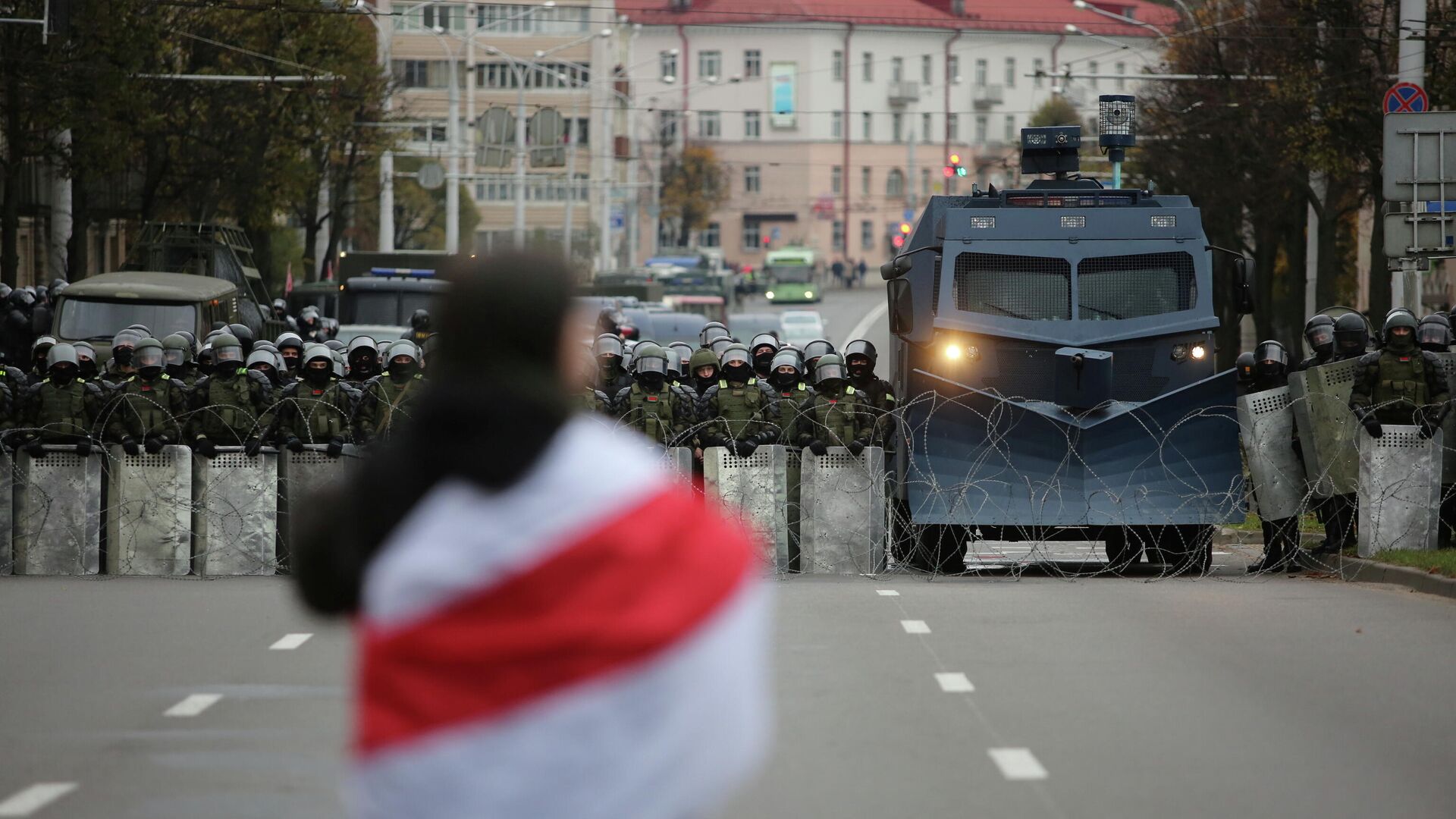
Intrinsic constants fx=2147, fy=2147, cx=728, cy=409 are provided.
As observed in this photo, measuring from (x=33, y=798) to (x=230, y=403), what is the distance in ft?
33.0

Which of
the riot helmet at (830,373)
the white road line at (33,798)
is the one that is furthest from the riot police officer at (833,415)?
the white road line at (33,798)

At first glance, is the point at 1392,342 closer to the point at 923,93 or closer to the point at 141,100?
the point at 141,100

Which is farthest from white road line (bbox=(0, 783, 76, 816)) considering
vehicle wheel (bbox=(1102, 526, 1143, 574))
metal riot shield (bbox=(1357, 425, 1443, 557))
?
metal riot shield (bbox=(1357, 425, 1443, 557))

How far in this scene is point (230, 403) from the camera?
57.0ft

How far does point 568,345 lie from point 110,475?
13.2 m

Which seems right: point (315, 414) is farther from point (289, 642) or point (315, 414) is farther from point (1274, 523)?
point (1274, 523)

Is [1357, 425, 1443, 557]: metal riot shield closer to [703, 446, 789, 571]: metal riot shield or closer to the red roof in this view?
[703, 446, 789, 571]: metal riot shield

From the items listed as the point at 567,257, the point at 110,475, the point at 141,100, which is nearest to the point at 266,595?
the point at 110,475

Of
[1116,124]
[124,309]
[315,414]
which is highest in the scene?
[1116,124]

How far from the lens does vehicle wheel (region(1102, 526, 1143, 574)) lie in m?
16.2

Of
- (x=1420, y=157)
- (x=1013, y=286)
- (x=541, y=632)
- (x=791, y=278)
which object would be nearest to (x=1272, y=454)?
(x=1013, y=286)

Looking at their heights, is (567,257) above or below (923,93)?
below

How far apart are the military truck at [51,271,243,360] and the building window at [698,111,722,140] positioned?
96322mm

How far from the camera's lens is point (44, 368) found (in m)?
20.0
